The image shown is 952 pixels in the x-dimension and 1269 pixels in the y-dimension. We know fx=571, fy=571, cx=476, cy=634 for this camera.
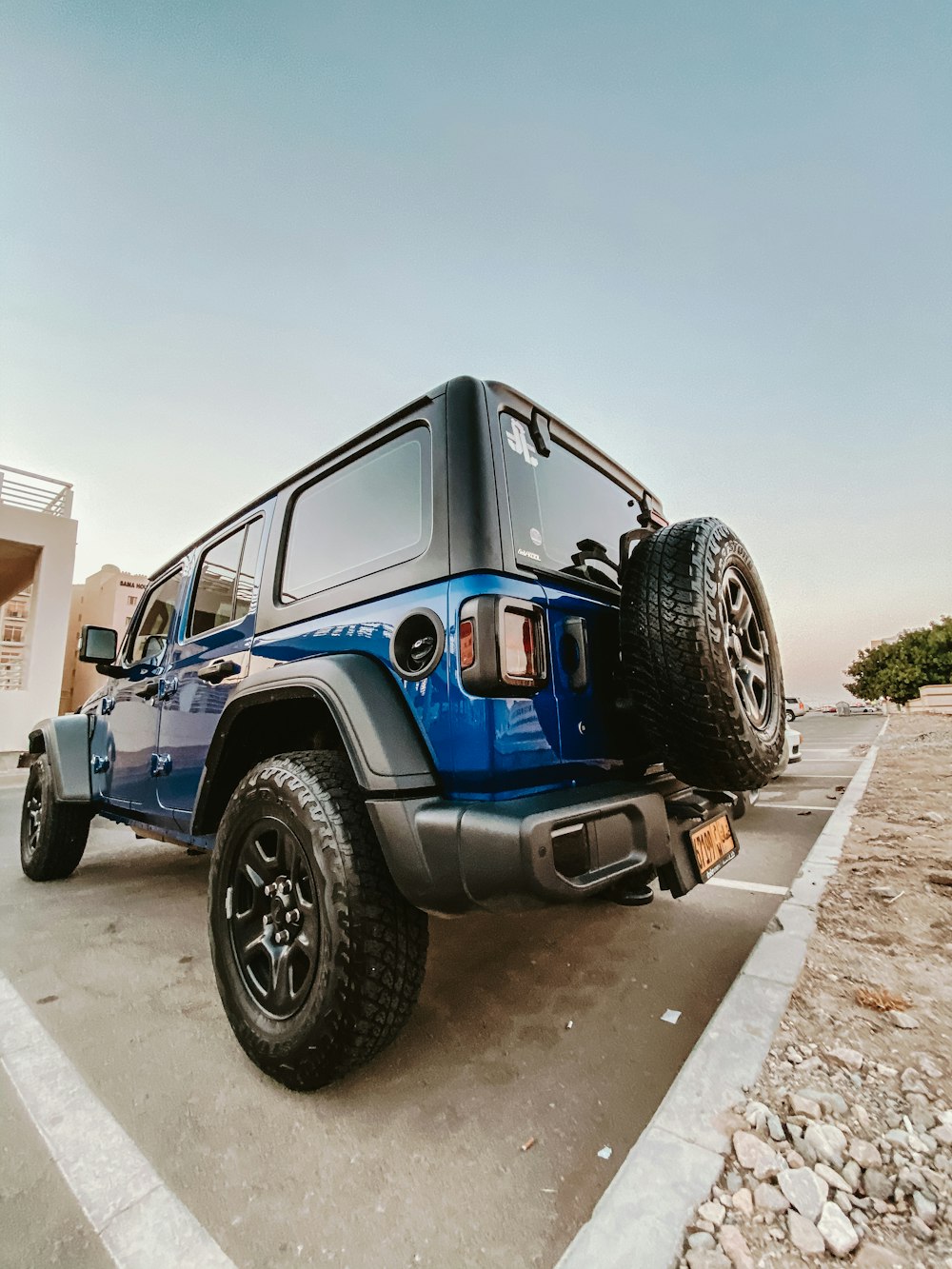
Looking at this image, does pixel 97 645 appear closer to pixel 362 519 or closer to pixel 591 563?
pixel 362 519

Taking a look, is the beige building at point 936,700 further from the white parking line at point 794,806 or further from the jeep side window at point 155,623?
the jeep side window at point 155,623

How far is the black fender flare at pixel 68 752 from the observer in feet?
11.1

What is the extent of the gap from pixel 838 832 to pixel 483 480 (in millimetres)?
4118

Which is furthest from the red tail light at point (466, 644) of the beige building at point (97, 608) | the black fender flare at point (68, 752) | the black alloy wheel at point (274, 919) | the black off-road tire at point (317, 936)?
the beige building at point (97, 608)

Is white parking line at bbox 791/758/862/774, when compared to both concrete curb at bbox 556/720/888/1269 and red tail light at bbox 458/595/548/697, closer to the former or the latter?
concrete curb at bbox 556/720/888/1269

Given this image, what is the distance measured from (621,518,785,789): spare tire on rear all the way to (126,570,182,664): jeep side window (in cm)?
259

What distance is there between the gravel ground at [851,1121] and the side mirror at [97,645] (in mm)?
3779

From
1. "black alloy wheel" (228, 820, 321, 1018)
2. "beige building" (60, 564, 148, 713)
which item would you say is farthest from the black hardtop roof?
"beige building" (60, 564, 148, 713)

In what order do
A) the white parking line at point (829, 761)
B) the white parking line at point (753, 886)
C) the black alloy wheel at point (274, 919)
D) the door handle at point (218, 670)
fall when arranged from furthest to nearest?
the white parking line at point (829, 761) → the white parking line at point (753, 886) → the door handle at point (218, 670) → the black alloy wheel at point (274, 919)

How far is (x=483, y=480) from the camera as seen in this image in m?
1.68

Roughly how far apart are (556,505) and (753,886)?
2616 millimetres

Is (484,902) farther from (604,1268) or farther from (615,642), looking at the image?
(615,642)

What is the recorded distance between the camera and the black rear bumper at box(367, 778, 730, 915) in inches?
53.3

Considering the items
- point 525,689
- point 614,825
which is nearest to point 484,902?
point 614,825
